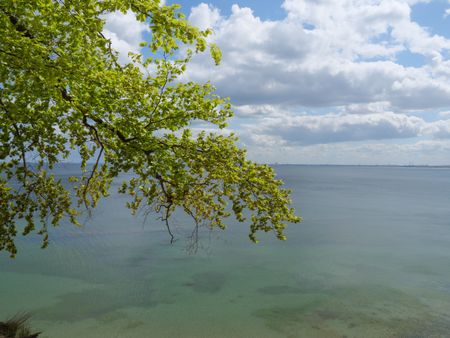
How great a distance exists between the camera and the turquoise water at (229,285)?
19797 mm

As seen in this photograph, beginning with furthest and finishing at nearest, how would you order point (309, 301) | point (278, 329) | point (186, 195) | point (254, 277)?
point (254, 277) → point (309, 301) → point (278, 329) → point (186, 195)

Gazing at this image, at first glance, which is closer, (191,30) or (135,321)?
(191,30)

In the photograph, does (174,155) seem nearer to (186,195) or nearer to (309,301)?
(186,195)

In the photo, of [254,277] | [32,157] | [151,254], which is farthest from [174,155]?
[151,254]

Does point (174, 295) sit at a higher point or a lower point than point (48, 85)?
lower

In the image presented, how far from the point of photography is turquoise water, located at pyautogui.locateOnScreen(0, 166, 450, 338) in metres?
19.8

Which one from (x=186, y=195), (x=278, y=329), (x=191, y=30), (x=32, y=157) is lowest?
(x=278, y=329)

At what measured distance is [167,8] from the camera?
1008 cm

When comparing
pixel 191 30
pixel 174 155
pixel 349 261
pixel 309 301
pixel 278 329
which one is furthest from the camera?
pixel 349 261

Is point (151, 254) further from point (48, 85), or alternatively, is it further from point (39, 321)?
point (48, 85)

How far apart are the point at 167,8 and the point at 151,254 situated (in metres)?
26.4

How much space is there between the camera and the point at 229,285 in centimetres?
2580

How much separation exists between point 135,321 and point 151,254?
13578mm

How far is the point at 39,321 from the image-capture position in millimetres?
19828
